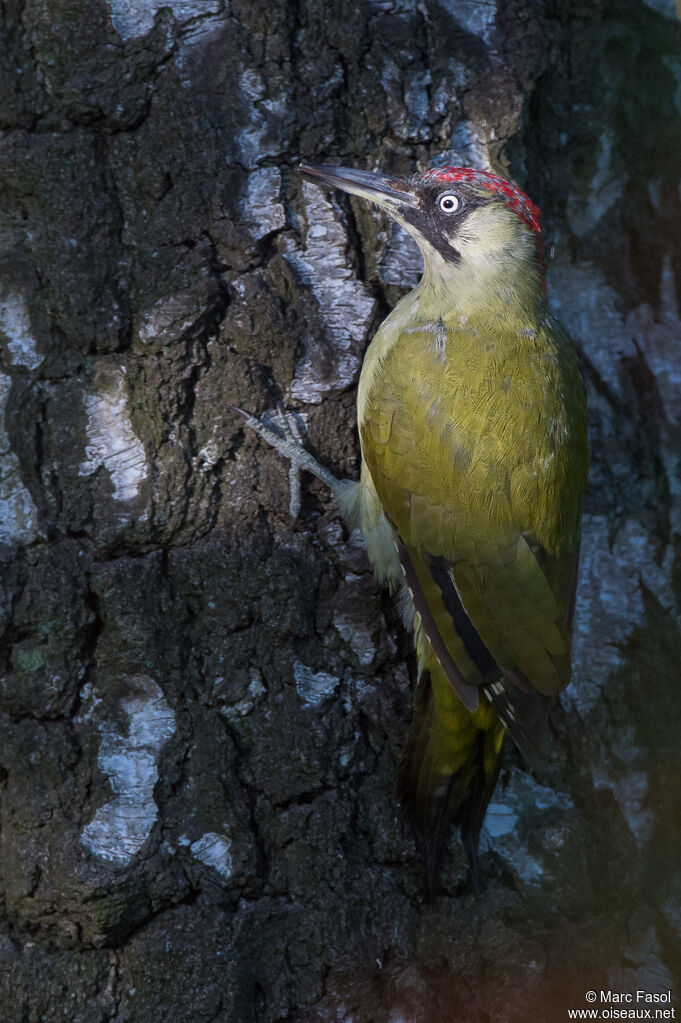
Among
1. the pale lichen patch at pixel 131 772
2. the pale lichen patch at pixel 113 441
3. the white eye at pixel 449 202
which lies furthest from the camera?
the white eye at pixel 449 202

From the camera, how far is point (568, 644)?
88.2 inches

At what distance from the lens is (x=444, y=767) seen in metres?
2.17

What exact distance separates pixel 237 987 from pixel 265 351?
4.65 feet

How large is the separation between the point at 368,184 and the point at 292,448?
659mm

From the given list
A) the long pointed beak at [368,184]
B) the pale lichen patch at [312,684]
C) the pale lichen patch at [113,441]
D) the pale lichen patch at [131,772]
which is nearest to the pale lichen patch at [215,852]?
the pale lichen patch at [131,772]

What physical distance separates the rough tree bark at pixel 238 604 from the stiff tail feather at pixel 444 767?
51 millimetres

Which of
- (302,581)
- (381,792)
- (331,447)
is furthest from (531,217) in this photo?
(381,792)

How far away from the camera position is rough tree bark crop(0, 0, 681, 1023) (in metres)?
1.98

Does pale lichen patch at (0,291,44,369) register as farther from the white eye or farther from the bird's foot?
the white eye

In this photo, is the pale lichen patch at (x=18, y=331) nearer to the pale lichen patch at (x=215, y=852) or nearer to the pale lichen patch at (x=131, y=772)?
the pale lichen patch at (x=131, y=772)

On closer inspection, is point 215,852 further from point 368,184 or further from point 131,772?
point 368,184

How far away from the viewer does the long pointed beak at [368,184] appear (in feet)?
7.05

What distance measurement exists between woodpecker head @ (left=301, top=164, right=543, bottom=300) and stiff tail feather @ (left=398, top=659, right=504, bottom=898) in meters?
1.11

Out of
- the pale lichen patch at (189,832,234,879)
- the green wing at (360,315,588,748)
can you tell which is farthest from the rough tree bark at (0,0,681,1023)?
the green wing at (360,315,588,748)
